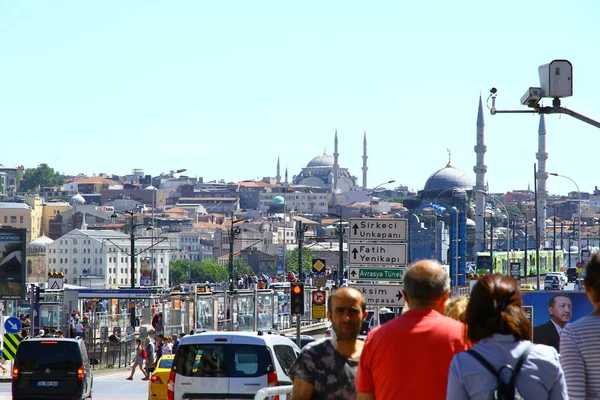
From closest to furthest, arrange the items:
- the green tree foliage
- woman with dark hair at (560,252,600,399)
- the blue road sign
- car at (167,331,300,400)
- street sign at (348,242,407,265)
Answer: woman with dark hair at (560,252,600,399), car at (167,331,300,400), street sign at (348,242,407,265), the blue road sign, the green tree foliage

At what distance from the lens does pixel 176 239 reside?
633ft

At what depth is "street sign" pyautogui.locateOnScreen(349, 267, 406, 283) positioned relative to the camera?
17.3 m

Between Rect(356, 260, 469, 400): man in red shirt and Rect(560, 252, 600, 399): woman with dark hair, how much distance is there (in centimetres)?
52

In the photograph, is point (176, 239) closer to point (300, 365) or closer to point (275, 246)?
point (275, 246)

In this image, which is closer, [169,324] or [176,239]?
[169,324]

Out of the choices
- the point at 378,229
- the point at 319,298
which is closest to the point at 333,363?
the point at 378,229

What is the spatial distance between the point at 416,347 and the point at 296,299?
709 inches

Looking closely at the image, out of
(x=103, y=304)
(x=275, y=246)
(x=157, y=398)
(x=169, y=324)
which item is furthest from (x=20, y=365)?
(x=275, y=246)

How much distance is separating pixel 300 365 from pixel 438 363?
4.41 ft

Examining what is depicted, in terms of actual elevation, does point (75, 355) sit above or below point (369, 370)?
below

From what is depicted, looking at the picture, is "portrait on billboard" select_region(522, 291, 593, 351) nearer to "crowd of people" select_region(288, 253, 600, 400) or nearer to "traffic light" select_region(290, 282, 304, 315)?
"crowd of people" select_region(288, 253, 600, 400)

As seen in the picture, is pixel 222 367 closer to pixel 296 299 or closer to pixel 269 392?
pixel 269 392

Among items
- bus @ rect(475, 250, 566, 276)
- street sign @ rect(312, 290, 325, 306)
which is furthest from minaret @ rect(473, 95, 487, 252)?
street sign @ rect(312, 290, 325, 306)

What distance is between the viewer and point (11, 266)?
33625 mm
